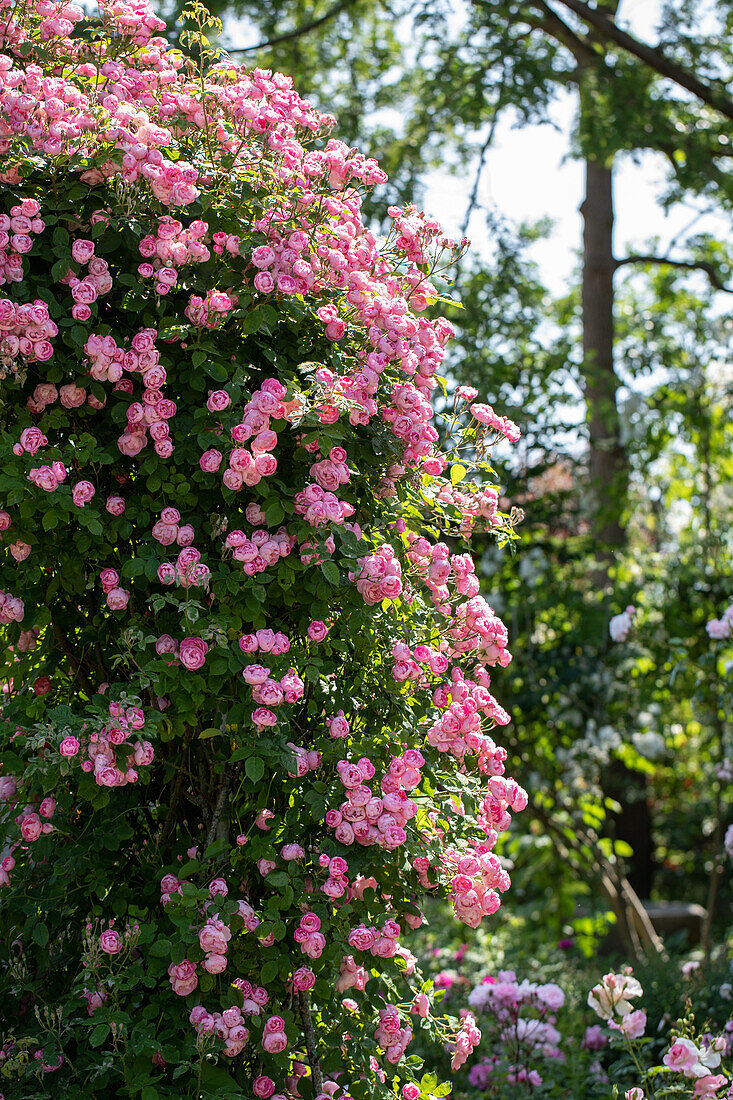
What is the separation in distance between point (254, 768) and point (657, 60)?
18.2ft

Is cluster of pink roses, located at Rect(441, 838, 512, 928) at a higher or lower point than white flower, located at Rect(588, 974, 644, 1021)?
higher

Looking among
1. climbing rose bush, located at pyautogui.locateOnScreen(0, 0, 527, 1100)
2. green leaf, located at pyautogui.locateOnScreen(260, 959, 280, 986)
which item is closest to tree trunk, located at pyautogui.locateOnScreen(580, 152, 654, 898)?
climbing rose bush, located at pyautogui.locateOnScreen(0, 0, 527, 1100)

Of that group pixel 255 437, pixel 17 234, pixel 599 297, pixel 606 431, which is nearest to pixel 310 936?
pixel 255 437

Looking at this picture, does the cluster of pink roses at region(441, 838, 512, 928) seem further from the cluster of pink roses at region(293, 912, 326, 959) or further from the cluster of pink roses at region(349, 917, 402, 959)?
the cluster of pink roses at region(293, 912, 326, 959)

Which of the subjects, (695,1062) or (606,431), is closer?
(695,1062)

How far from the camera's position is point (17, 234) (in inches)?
74.7

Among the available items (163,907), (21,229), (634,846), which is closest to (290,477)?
(21,229)

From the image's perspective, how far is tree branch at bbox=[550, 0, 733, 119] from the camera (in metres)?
5.77

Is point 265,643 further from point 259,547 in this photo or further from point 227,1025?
point 227,1025

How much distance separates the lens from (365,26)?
25.3 ft

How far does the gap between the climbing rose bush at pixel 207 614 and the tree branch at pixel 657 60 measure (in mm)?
4340

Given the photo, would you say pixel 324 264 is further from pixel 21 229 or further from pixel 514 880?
pixel 514 880

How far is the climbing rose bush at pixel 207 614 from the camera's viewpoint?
1.87 m

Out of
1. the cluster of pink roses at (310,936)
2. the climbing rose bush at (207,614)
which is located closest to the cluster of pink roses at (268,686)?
the climbing rose bush at (207,614)
